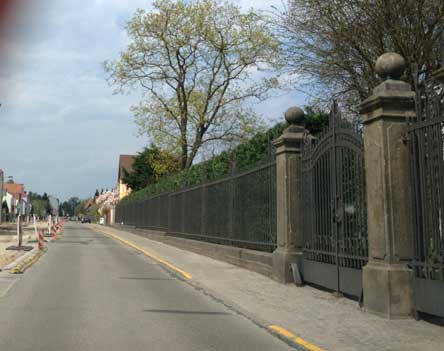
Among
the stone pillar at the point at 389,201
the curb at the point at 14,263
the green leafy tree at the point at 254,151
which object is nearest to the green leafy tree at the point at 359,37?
the green leafy tree at the point at 254,151

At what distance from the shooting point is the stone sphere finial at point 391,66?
7.83m

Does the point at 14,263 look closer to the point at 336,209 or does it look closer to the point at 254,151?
the point at 254,151

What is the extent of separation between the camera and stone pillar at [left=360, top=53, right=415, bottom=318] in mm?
7242

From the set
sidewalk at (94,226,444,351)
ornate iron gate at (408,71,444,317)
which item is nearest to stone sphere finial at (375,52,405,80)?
ornate iron gate at (408,71,444,317)

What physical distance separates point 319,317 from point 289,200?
3807 mm

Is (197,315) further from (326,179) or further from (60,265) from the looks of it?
(60,265)

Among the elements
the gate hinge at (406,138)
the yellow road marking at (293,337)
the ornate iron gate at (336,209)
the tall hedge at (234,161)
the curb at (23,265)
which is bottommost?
the yellow road marking at (293,337)

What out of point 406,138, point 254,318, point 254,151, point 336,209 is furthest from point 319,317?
point 254,151

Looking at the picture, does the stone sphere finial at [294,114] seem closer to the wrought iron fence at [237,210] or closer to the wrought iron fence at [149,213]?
the wrought iron fence at [237,210]

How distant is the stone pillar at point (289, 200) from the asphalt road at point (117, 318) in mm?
1922

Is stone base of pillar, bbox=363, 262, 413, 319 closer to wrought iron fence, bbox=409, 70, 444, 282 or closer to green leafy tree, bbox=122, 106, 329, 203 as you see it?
wrought iron fence, bbox=409, 70, 444, 282

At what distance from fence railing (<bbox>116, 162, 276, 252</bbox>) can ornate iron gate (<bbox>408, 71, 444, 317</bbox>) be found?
16.4 ft

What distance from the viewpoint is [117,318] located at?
24.8 feet

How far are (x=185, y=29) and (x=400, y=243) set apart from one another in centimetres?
3192
